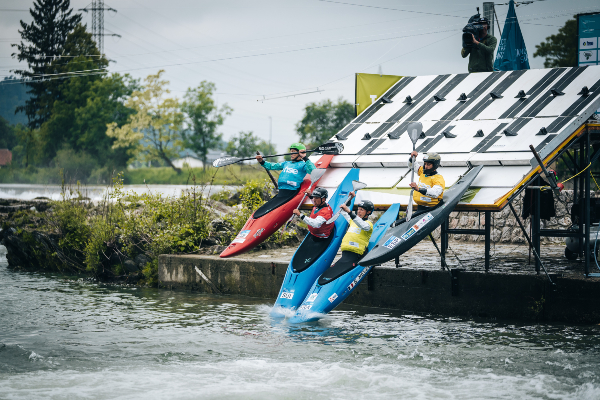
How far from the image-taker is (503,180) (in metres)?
9.51

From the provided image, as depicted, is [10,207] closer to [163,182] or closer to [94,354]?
[94,354]

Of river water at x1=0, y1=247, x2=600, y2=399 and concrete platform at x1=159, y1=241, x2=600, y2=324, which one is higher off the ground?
concrete platform at x1=159, y1=241, x2=600, y2=324

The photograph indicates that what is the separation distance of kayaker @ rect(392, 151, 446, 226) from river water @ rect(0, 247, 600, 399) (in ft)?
6.04

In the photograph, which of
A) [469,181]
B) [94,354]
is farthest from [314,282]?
[94,354]

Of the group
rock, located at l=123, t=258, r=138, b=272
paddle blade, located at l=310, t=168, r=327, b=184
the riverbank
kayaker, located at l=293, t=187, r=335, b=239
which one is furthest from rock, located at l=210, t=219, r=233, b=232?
kayaker, located at l=293, t=187, r=335, b=239

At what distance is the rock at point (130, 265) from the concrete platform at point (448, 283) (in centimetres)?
122

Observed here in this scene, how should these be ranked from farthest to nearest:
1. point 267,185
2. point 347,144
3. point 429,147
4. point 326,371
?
point 267,185, point 347,144, point 429,147, point 326,371

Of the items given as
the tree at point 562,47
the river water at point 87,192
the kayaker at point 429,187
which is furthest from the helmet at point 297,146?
the tree at point 562,47

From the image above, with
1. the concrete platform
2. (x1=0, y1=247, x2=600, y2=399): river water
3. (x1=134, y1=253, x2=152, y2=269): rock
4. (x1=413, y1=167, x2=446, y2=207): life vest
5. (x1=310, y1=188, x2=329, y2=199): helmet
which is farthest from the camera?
(x1=134, y1=253, x2=152, y2=269): rock

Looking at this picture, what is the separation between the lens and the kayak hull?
894 centimetres

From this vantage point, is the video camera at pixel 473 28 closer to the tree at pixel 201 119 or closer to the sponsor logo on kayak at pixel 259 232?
the sponsor logo on kayak at pixel 259 232

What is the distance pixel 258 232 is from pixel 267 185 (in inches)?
186

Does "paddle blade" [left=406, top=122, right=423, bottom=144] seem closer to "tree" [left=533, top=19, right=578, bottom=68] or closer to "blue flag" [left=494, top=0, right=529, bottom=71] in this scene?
"blue flag" [left=494, top=0, right=529, bottom=71]

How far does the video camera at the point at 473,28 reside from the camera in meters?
12.6
